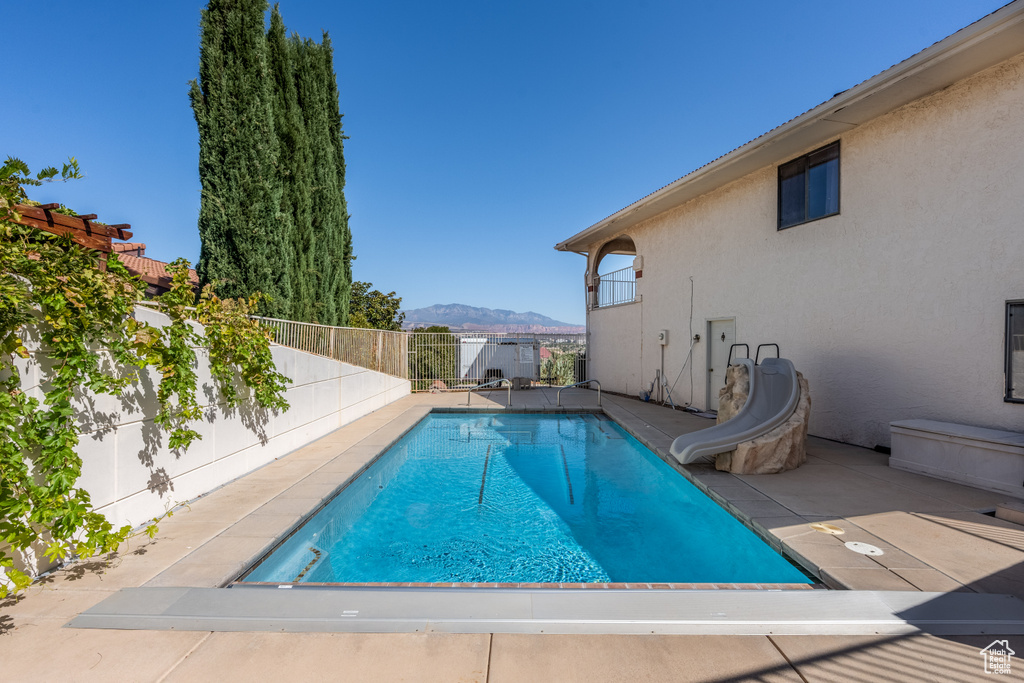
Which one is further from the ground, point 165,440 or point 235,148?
point 235,148

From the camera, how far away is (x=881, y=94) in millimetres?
5449

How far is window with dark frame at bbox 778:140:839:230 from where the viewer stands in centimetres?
676

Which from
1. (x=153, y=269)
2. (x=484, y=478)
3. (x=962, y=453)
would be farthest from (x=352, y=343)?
(x=153, y=269)

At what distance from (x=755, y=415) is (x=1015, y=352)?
2.58 metres

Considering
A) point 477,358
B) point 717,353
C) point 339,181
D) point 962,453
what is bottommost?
point 962,453

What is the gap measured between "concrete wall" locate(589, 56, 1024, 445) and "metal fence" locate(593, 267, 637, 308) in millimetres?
4107

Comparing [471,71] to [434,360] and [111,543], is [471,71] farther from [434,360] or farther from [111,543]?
[111,543]

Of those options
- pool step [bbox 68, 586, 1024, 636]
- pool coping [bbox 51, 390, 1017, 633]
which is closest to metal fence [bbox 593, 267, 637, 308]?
pool coping [bbox 51, 390, 1017, 633]

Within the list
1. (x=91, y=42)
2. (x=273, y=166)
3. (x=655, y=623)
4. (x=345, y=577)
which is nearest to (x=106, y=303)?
(x=345, y=577)

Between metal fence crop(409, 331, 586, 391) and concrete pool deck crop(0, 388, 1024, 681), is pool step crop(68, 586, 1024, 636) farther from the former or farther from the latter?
metal fence crop(409, 331, 586, 391)

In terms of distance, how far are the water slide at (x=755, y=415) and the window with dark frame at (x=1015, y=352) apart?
6.35 ft

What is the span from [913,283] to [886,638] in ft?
17.2

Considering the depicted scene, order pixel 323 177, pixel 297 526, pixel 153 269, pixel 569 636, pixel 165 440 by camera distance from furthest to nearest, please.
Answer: pixel 153 269, pixel 323 177, pixel 165 440, pixel 297 526, pixel 569 636

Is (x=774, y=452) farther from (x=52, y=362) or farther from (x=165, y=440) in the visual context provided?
(x=52, y=362)
